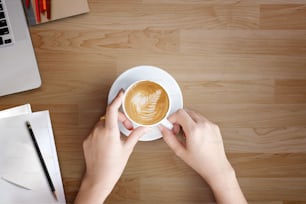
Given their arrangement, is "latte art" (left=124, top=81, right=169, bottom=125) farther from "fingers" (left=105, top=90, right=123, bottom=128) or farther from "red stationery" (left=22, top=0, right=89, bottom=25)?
"red stationery" (left=22, top=0, right=89, bottom=25)

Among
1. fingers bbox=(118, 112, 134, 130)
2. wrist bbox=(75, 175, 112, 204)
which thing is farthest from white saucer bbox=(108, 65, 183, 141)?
wrist bbox=(75, 175, 112, 204)

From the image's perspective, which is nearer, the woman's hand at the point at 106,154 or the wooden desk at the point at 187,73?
the woman's hand at the point at 106,154

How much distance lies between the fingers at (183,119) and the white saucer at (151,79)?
0.03 metres

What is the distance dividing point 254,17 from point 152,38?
0.25 meters

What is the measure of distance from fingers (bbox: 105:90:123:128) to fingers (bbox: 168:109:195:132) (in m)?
0.13

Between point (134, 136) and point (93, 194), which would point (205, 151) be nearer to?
point (134, 136)

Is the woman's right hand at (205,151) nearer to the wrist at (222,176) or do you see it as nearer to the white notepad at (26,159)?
the wrist at (222,176)

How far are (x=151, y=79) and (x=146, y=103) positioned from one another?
0.08 meters

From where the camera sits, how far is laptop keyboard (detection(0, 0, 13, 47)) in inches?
43.4

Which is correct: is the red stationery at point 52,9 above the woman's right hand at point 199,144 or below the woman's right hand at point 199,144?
above

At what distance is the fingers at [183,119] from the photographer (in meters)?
1.06

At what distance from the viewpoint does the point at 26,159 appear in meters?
1.14

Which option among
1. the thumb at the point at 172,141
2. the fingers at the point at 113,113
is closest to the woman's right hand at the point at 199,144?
the thumb at the point at 172,141

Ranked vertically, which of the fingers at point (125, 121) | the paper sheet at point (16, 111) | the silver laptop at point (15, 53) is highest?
the silver laptop at point (15, 53)
